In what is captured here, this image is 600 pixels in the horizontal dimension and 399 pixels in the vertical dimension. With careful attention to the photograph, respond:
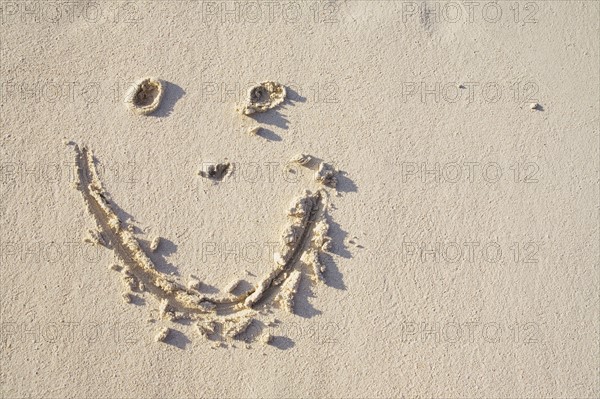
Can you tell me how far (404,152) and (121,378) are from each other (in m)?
1.85

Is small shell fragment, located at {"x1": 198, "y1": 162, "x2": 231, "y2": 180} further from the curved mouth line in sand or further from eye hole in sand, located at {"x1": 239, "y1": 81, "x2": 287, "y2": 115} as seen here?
the curved mouth line in sand

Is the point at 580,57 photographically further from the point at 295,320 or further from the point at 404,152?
the point at 295,320

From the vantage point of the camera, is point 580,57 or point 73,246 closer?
point 73,246

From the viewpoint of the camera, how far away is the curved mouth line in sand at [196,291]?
7.96 feet

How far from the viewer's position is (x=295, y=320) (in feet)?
8.05

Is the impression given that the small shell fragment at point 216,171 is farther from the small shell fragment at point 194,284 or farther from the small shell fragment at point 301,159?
the small shell fragment at point 194,284

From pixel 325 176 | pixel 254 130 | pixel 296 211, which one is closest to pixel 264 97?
pixel 254 130

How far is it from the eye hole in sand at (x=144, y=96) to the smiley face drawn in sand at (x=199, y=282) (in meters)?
0.34

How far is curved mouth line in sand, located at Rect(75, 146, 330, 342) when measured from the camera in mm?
2426

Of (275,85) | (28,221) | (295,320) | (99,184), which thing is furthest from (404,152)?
(28,221)

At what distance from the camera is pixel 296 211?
2451mm

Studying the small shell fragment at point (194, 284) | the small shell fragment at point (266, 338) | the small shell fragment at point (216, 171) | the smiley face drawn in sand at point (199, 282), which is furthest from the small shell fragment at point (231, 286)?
the small shell fragment at point (216, 171)

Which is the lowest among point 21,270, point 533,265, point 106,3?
point 21,270

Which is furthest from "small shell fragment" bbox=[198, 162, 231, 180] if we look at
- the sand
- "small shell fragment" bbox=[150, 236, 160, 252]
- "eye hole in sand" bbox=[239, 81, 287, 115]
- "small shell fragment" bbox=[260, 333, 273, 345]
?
"small shell fragment" bbox=[260, 333, 273, 345]
